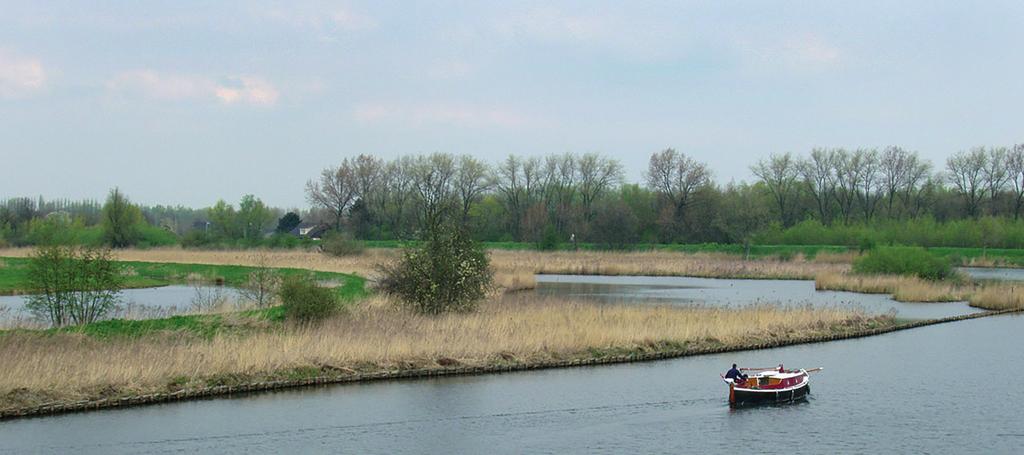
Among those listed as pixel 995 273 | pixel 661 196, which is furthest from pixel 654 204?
pixel 995 273

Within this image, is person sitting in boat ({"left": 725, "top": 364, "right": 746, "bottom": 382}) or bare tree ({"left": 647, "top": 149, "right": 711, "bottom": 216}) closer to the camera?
person sitting in boat ({"left": 725, "top": 364, "right": 746, "bottom": 382})

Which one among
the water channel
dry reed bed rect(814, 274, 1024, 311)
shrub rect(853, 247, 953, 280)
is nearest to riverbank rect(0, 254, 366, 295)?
the water channel

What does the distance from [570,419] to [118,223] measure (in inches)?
2847

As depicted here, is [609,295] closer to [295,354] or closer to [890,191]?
[295,354]

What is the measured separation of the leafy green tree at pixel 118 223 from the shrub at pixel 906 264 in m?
58.8

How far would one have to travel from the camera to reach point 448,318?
28719 millimetres

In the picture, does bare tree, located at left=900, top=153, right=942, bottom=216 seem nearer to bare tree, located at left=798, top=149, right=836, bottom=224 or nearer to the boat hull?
bare tree, located at left=798, top=149, right=836, bottom=224

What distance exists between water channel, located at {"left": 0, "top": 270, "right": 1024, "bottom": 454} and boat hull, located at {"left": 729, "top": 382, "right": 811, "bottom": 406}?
32cm

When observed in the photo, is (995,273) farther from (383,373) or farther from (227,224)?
(227,224)

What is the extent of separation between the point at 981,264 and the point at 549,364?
5720 centimetres

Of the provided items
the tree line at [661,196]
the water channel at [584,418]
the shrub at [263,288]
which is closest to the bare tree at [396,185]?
the tree line at [661,196]

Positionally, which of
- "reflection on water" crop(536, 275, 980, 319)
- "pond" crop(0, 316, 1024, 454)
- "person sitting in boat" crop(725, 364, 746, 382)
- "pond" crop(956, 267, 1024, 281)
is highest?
"pond" crop(956, 267, 1024, 281)

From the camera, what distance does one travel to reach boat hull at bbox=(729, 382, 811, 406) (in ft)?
67.9

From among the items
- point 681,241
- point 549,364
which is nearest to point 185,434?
point 549,364
